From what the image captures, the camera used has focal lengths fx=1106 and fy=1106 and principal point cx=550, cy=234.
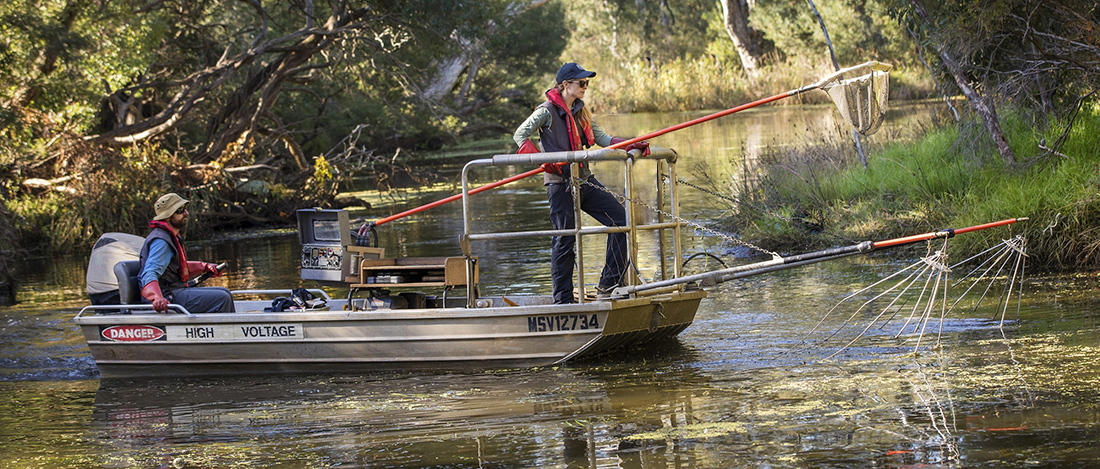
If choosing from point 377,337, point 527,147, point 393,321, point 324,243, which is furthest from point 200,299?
point 527,147

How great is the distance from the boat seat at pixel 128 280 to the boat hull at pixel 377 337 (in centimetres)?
18

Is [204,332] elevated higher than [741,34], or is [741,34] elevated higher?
[741,34]

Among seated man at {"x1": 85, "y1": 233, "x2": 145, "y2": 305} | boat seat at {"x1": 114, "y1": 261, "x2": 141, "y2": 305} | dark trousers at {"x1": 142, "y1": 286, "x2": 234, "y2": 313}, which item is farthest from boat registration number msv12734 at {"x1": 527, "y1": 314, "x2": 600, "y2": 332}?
seated man at {"x1": 85, "y1": 233, "x2": 145, "y2": 305}

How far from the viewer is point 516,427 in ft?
22.1

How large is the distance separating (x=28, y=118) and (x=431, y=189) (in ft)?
29.7

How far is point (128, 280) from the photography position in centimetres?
898

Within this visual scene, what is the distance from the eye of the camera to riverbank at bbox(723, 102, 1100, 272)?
1066cm

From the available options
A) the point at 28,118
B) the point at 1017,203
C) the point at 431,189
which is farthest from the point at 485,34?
the point at 1017,203

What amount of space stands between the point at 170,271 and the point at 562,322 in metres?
3.35

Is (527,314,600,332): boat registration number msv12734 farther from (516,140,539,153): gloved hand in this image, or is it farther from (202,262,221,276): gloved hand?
(202,262,221,276): gloved hand

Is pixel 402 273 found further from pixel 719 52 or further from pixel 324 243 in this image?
pixel 719 52

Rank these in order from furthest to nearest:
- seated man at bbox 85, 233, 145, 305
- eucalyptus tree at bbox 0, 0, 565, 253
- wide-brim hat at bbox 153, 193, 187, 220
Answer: eucalyptus tree at bbox 0, 0, 565, 253 → seated man at bbox 85, 233, 145, 305 → wide-brim hat at bbox 153, 193, 187, 220

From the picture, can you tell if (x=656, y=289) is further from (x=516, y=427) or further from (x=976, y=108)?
(x=976, y=108)

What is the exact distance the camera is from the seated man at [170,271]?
8719 millimetres
